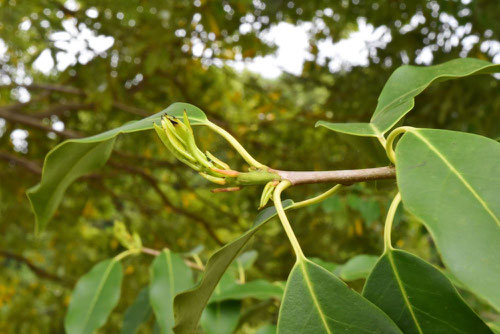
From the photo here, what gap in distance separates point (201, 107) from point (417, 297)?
274 cm

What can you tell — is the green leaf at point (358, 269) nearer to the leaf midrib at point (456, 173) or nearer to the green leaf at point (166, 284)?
the green leaf at point (166, 284)

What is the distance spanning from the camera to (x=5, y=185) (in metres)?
2.74

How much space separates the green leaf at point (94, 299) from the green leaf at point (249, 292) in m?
0.23

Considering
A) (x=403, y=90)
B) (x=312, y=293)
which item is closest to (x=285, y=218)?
(x=312, y=293)

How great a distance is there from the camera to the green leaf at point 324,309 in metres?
0.45

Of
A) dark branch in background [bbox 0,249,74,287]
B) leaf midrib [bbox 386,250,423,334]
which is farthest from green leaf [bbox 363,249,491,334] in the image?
dark branch in background [bbox 0,249,74,287]

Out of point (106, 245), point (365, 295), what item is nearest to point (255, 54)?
point (106, 245)

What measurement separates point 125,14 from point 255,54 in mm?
1150

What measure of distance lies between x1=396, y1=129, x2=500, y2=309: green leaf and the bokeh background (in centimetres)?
134

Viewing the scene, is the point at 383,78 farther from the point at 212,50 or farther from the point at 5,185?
the point at 5,185

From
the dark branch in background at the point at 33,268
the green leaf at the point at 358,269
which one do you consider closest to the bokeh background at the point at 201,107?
the dark branch in background at the point at 33,268

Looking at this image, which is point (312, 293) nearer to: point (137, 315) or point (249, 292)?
point (249, 292)

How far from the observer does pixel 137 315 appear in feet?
3.41

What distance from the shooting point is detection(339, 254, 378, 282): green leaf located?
2.96 feet
